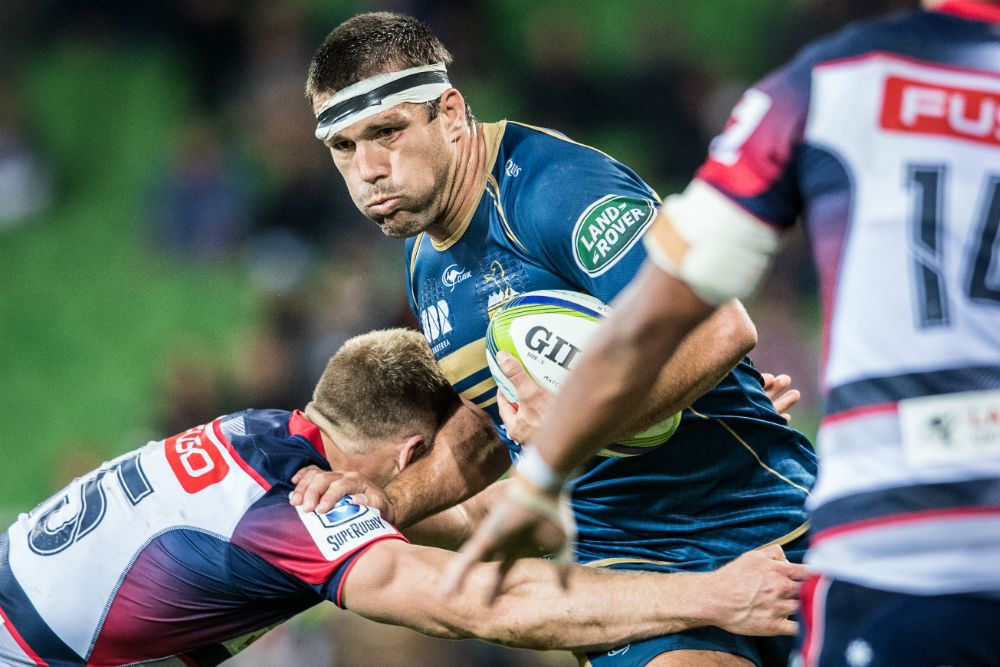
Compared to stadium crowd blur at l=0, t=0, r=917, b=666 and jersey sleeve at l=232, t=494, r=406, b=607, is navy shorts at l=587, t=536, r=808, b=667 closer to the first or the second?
jersey sleeve at l=232, t=494, r=406, b=607

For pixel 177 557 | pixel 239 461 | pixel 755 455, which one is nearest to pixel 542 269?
pixel 755 455

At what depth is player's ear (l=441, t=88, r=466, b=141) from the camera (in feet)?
11.7

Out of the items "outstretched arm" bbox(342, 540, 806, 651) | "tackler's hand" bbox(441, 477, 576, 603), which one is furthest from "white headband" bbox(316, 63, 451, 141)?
"tackler's hand" bbox(441, 477, 576, 603)

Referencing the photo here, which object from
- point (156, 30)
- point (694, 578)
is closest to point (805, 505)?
point (694, 578)

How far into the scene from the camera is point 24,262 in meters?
10.2

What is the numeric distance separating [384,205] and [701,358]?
49.7 inches

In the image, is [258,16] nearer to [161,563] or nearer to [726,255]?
[161,563]

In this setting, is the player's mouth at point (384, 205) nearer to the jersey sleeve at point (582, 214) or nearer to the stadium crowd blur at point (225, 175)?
the jersey sleeve at point (582, 214)

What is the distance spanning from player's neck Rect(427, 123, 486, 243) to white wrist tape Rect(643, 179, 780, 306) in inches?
67.6

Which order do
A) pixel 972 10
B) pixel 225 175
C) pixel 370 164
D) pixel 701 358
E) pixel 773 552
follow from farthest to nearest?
pixel 225 175 → pixel 370 164 → pixel 773 552 → pixel 701 358 → pixel 972 10

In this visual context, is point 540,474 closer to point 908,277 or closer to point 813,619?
point 813,619

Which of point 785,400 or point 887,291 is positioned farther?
point 785,400

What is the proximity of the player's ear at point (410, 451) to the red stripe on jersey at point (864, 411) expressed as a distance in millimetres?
2179

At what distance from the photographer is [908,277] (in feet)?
5.50
